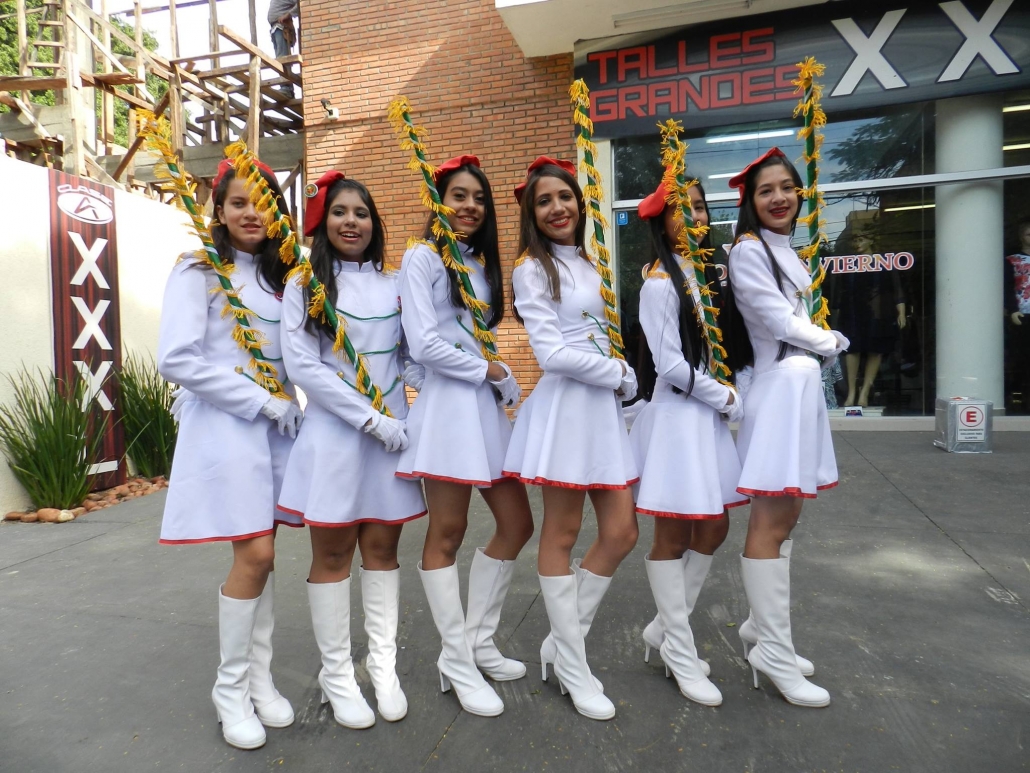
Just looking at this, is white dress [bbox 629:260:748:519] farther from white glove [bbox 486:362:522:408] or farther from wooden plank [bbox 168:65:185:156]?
wooden plank [bbox 168:65:185:156]

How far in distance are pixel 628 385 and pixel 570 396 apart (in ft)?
0.70

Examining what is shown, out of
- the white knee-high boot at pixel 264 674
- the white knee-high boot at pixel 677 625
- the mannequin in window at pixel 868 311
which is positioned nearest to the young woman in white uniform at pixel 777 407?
the white knee-high boot at pixel 677 625

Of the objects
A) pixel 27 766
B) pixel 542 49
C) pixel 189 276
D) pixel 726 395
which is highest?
pixel 542 49

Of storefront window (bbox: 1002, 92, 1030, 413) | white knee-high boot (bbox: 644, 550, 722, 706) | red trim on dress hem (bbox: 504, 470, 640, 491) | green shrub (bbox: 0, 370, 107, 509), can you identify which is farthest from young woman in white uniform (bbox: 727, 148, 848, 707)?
storefront window (bbox: 1002, 92, 1030, 413)

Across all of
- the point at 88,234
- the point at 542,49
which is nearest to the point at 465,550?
the point at 88,234

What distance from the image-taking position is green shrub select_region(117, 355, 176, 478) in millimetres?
6648

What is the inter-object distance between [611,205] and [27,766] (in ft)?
26.0

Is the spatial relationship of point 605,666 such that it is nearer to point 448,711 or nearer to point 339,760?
point 448,711

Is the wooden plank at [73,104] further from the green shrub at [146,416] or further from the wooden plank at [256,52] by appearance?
the green shrub at [146,416]

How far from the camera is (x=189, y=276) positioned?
2355 millimetres

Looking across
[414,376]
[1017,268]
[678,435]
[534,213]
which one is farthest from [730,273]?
[1017,268]

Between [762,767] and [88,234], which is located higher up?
[88,234]

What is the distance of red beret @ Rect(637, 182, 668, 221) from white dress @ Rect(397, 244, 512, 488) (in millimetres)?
764

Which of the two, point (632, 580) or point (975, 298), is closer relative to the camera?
point (632, 580)
